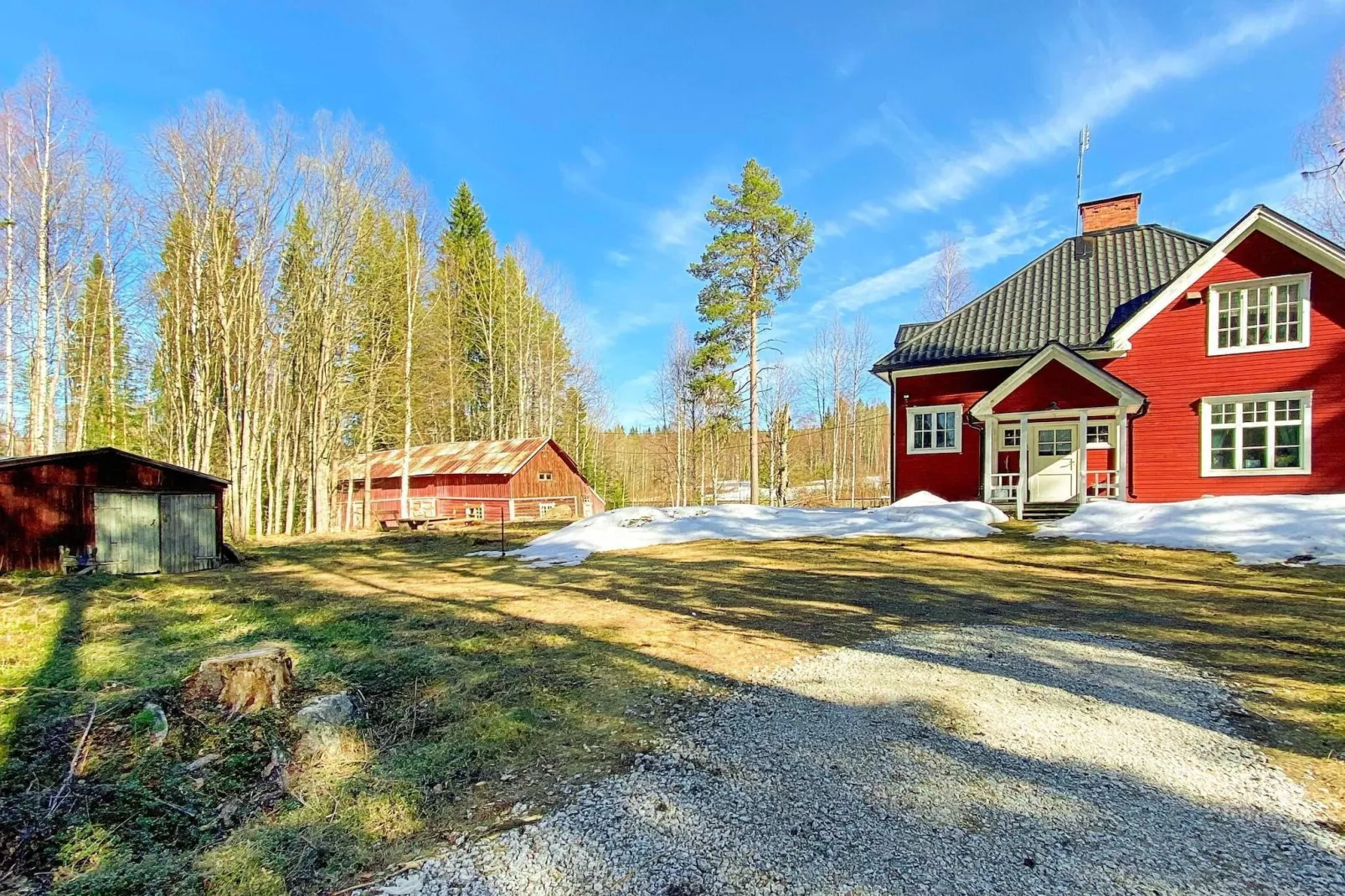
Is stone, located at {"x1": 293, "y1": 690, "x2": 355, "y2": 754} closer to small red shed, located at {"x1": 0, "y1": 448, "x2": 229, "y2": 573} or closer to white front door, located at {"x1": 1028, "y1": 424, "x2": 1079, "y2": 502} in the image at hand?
small red shed, located at {"x1": 0, "y1": 448, "x2": 229, "y2": 573}

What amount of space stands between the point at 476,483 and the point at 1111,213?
83.9 feet

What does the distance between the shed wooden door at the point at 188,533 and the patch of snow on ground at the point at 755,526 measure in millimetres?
6800

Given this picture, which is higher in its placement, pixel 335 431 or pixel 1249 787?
pixel 335 431

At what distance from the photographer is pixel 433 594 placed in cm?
816

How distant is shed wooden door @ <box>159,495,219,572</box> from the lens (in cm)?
1247

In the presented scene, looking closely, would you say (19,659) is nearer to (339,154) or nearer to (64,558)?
(64,558)

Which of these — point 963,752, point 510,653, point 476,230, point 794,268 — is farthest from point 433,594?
point 476,230

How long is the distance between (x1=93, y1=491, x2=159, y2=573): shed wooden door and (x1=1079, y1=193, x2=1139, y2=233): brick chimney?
2532 centimetres

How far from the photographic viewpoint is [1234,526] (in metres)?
10.2

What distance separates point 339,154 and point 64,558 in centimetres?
1539

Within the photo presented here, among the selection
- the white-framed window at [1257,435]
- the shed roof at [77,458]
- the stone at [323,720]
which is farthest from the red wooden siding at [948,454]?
the shed roof at [77,458]

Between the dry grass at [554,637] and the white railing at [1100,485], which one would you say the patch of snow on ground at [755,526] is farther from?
the white railing at [1100,485]

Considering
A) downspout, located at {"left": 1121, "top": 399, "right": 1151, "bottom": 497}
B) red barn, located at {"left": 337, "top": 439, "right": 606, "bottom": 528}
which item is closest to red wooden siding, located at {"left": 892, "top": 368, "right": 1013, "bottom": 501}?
downspout, located at {"left": 1121, "top": 399, "right": 1151, "bottom": 497}

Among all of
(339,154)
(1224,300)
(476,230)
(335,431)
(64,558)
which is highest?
(476,230)
